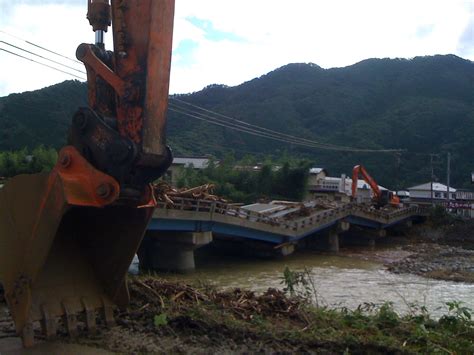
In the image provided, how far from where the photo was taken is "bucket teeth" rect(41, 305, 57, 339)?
5625mm

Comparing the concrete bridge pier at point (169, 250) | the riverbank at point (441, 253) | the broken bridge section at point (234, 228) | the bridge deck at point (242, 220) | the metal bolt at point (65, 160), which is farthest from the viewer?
the riverbank at point (441, 253)

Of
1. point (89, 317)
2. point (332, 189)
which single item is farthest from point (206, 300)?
point (332, 189)

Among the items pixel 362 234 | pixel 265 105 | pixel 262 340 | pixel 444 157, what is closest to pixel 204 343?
pixel 262 340

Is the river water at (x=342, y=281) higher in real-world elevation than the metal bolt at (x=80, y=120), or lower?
lower

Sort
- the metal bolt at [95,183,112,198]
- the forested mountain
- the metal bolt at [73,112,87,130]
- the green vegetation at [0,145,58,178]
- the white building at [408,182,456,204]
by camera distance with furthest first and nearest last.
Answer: the white building at [408,182,456,204] < the forested mountain < the green vegetation at [0,145,58,178] < the metal bolt at [73,112,87,130] < the metal bolt at [95,183,112,198]

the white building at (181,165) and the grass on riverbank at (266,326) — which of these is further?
the white building at (181,165)

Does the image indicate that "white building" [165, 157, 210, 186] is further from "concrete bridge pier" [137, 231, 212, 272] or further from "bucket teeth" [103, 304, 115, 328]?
"bucket teeth" [103, 304, 115, 328]

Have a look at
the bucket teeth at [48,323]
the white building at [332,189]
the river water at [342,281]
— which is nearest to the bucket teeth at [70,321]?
the bucket teeth at [48,323]

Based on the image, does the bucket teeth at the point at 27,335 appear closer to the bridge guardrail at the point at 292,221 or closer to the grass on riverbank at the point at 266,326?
the grass on riverbank at the point at 266,326

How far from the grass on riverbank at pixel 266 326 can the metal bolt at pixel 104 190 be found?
1.76m

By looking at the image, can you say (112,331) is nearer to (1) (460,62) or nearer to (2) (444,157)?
(2) (444,157)

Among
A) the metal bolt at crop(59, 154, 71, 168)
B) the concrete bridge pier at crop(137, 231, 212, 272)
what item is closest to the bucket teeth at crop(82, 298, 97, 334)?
the metal bolt at crop(59, 154, 71, 168)

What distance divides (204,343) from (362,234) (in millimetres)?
36517

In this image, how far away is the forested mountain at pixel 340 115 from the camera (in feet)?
196
